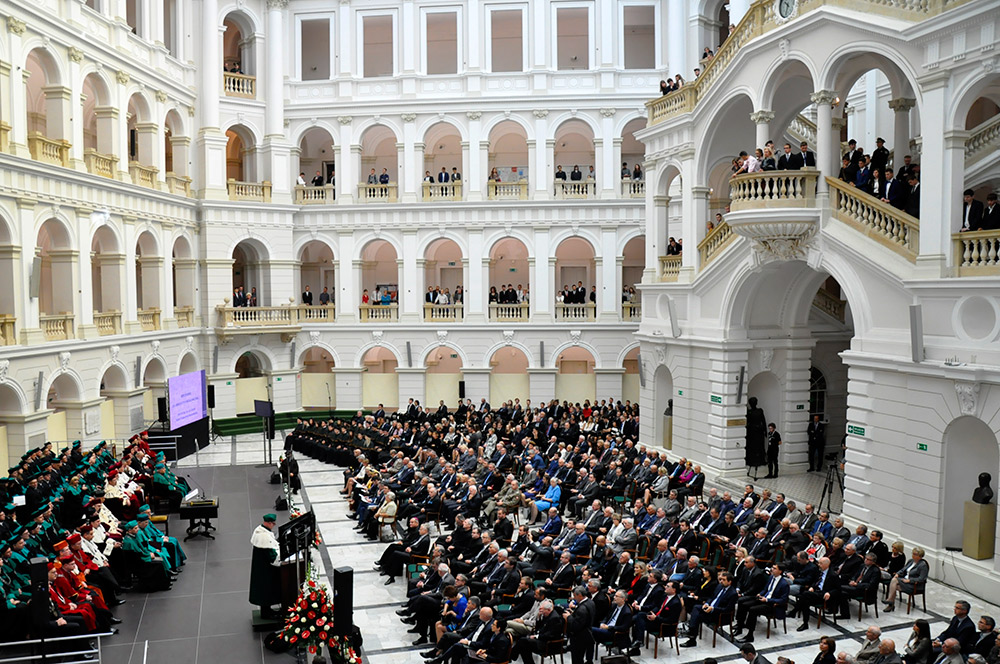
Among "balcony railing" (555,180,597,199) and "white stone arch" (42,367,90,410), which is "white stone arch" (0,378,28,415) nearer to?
"white stone arch" (42,367,90,410)

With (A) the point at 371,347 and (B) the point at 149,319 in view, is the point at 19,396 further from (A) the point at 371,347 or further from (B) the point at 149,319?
(A) the point at 371,347

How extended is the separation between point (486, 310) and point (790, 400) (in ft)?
50.4

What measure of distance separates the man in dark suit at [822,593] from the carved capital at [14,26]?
925 inches

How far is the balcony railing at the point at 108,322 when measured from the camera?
1025 inches

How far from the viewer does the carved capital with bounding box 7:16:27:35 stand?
2142cm

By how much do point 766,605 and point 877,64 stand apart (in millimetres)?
13401

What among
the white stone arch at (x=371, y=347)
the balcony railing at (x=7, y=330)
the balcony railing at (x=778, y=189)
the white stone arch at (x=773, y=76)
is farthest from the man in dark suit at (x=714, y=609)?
the white stone arch at (x=371, y=347)

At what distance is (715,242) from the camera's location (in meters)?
23.0

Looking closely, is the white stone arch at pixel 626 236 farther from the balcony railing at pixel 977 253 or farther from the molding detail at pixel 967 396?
the molding detail at pixel 967 396

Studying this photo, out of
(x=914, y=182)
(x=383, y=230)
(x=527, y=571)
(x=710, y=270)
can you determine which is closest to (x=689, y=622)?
(x=527, y=571)

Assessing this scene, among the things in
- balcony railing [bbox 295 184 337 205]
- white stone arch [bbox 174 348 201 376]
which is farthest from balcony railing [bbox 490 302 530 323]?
white stone arch [bbox 174 348 201 376]

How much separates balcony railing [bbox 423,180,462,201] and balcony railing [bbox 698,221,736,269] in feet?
47.4

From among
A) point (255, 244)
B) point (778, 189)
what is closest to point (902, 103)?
point (778, 189)

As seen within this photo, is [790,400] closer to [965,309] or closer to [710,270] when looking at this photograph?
[710,270]
